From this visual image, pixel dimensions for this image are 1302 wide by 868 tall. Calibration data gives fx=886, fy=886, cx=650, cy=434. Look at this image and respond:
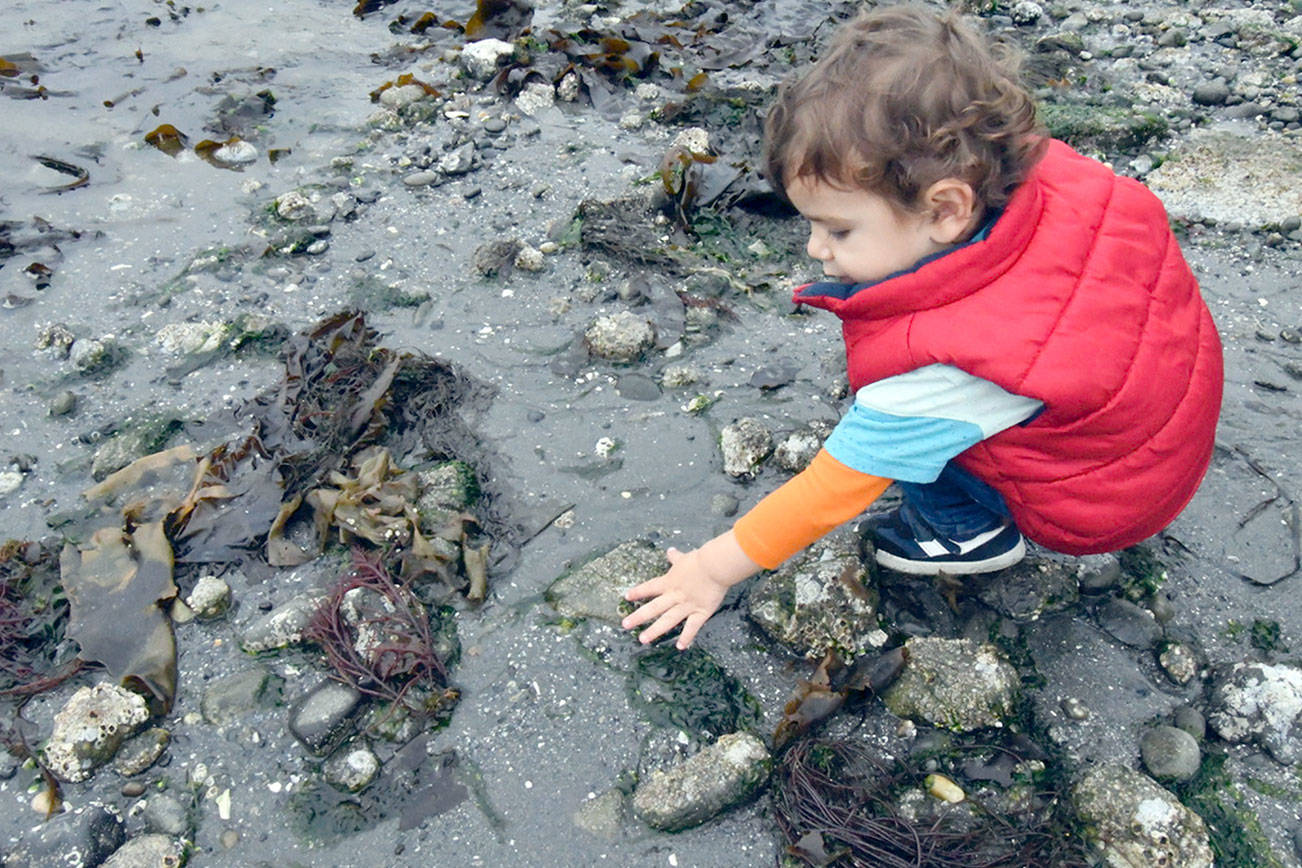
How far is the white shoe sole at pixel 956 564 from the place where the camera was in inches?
102

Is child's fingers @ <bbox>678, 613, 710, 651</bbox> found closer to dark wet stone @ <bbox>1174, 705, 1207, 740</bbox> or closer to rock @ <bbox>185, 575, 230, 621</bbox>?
dark wet stone @ <bbox>1174, 705, 1207, 740</bbox>

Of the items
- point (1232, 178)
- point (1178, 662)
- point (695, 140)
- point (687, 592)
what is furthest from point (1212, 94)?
point (687, 592)

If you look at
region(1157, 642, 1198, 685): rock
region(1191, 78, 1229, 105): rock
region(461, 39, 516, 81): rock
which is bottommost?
region(1157, 642, 1198, 685): rock

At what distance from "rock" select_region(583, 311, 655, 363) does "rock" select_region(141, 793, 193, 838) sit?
1985mm

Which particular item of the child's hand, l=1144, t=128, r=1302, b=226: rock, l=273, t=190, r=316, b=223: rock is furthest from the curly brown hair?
l=273, t=190, r=316, b=223: rock

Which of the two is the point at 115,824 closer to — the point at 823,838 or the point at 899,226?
the point at 823,838

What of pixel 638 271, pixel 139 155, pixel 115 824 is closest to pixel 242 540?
pixel 115 824

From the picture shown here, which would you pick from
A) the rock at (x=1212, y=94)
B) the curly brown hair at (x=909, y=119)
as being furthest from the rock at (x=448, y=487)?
the rock at (x=1212, y=94)

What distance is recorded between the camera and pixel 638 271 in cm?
378

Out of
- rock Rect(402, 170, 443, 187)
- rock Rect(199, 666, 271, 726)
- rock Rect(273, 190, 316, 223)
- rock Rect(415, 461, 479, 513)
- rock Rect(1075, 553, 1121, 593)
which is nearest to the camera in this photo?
rock Rect(199, 666, 271, 726)

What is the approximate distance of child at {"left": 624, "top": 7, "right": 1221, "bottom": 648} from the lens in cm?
187

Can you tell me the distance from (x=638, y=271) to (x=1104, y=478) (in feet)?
7.09

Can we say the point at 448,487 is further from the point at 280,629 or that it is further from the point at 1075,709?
the point at 1075,709

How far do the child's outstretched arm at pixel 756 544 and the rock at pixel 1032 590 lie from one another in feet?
2.12
